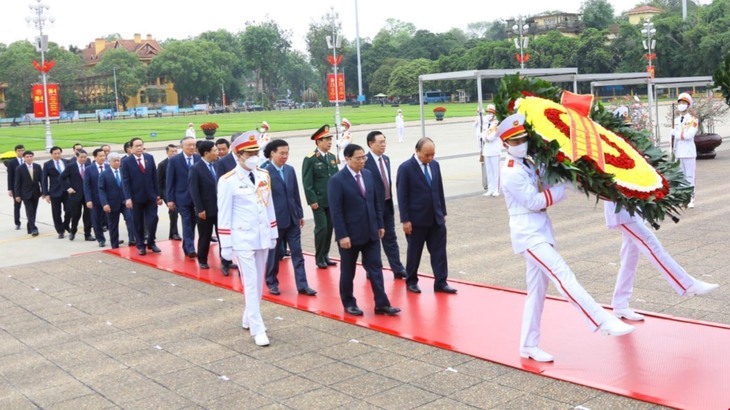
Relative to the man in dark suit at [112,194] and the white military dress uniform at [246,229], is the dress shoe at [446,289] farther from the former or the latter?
the man in dark suit at [112,194]

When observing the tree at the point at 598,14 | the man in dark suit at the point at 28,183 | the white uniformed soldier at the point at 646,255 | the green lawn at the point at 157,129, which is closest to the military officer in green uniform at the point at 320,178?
the white uniformed soldier at the point at 646,255

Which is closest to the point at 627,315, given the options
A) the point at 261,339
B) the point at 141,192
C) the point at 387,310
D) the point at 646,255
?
the point at 646,255

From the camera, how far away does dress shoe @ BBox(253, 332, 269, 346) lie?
7.23 meters

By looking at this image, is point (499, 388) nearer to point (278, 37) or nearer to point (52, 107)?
point (52, 107)

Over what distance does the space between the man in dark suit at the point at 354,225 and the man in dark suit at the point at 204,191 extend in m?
3.41

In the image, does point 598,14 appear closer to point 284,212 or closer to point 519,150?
point 284,212

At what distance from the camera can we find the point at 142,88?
106312 mm

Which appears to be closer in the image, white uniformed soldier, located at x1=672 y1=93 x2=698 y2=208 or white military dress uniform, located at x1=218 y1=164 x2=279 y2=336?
white military dress uniform, located at x1=218 y1=164 x2=279 y2=336

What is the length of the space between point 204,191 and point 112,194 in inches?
107

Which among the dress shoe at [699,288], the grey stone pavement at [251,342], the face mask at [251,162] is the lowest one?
the grey stone pavement at [251,342]

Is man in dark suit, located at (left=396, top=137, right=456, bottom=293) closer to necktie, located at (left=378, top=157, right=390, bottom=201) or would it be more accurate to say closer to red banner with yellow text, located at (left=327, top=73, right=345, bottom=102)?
necktie, located at (left=378, top=157, right=390, bottom=201)

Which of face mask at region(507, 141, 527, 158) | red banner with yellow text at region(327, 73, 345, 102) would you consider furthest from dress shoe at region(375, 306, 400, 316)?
red banner with yellow text at region(327, 73, 345, 102)

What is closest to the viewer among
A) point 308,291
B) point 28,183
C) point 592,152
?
point 592,152

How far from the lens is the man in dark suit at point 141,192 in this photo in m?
12.4
